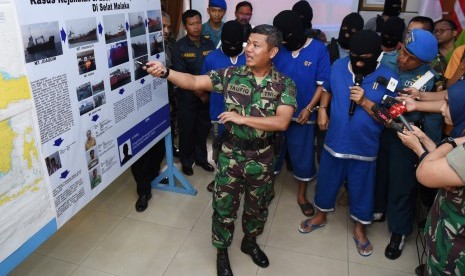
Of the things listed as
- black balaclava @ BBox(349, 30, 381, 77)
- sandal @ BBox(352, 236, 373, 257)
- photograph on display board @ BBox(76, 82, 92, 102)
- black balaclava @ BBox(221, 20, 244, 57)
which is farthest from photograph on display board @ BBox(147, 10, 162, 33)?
sandal @ BBox(352, 236, 373, 257)

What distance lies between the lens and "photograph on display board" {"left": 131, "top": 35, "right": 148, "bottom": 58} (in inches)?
Answer: 84.7

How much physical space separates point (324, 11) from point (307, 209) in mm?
2947

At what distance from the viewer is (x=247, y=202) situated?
215cm

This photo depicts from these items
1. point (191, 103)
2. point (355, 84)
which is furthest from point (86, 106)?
point (355, 84)

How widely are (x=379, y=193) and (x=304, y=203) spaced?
0.62 metres

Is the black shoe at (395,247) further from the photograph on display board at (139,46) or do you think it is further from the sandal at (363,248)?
the photograph on display board at (139,46)

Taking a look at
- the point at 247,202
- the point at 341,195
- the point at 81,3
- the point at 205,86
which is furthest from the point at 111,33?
the point at 341,195

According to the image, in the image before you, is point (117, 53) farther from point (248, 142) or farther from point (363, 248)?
point (363, 248)

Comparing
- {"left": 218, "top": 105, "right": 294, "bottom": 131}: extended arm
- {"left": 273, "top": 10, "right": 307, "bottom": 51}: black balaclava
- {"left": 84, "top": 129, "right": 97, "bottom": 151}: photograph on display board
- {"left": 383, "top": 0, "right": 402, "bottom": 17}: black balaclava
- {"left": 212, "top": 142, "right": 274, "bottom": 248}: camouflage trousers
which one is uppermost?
{"left": 383, "top": 0, "right": 402, "bottom": 17}: black balaclava

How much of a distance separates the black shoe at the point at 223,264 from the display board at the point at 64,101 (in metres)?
0.83

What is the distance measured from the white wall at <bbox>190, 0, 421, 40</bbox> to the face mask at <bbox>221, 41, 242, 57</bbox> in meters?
2.36

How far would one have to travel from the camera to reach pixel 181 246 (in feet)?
8.11

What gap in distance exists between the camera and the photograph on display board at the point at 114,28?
1.87m

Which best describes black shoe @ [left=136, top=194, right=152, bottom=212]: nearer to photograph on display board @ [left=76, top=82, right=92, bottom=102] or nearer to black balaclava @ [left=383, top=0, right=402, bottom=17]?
photograph on display board @ [left=76, top=82, right=92, bottom=102]
